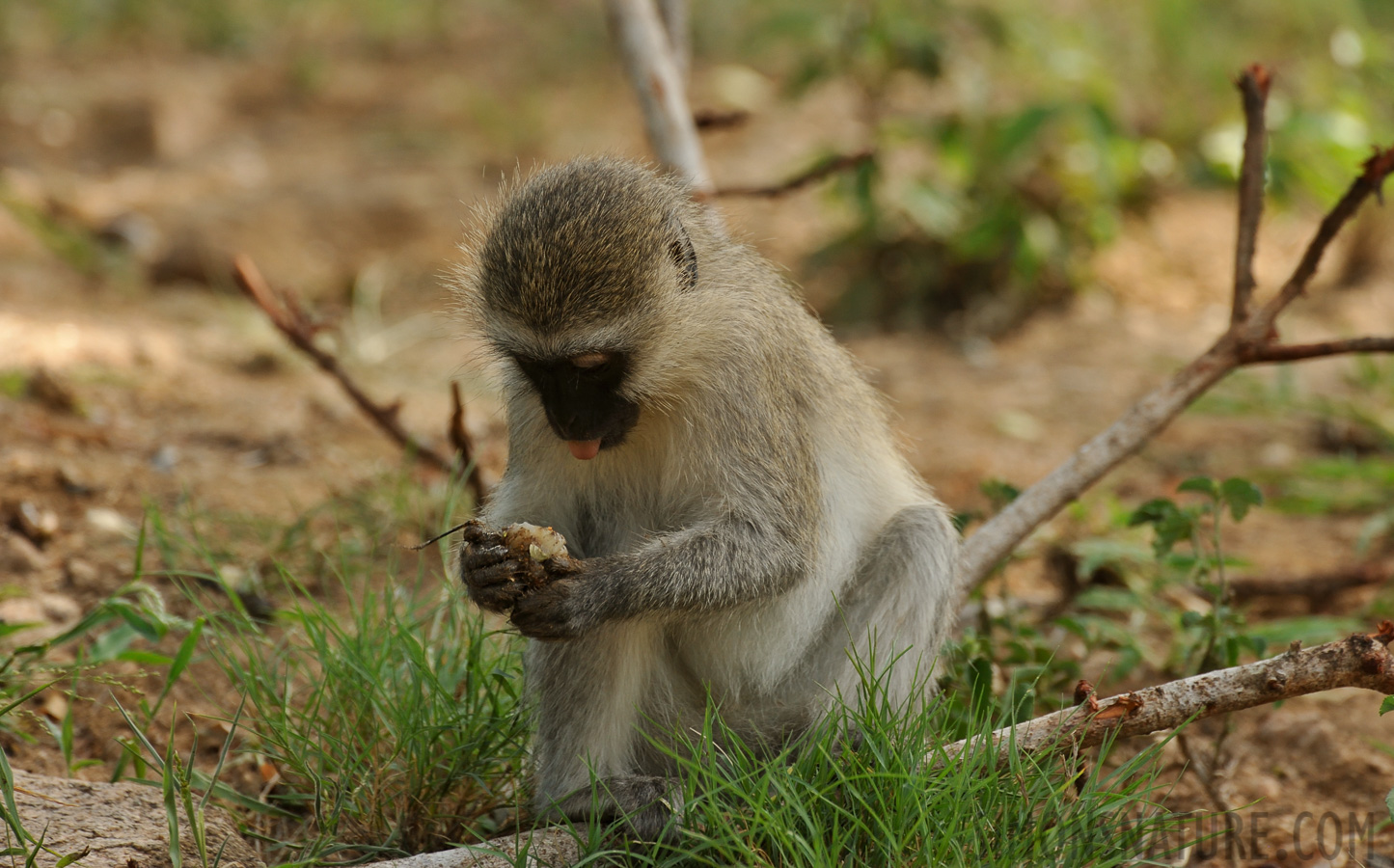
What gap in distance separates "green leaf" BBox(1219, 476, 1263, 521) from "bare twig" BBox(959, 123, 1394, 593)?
262 millimetres

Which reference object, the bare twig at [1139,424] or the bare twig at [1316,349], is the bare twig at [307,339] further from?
the bare twig at [1316,349]

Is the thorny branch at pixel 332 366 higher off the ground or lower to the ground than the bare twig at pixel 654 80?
lower

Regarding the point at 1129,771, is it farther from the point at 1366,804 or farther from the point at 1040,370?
the point at 1040,370

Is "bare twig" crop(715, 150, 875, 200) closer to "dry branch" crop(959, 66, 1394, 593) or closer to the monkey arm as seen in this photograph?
"dry branch" crop(959, 66, 1394, 593)

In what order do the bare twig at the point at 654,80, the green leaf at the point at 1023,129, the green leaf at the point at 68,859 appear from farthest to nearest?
1. the green leaf at the point at 1023,129
2. the bare twig at the point at 654,80
3. the green leaf at the point at 68,859

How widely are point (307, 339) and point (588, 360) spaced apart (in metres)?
1.91

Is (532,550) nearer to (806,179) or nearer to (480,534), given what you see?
(480,534)

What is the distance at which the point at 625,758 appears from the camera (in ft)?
10.4

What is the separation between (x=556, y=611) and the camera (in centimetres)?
286

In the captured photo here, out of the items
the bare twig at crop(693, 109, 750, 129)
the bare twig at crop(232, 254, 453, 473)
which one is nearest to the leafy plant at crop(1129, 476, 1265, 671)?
the bare twig at crop(693, 109, 750, 129)

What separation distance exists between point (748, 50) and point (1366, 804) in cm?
908

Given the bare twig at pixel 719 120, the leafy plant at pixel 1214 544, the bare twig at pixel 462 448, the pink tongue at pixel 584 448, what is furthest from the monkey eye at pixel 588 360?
the bare twig at pixel 719 120

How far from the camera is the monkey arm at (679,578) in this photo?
2.88 m

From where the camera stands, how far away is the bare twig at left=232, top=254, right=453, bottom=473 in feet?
14.0
